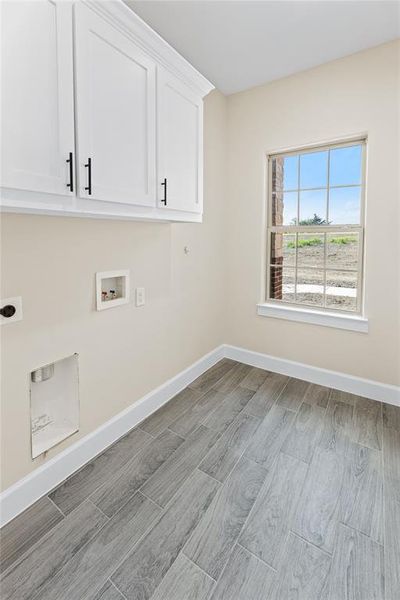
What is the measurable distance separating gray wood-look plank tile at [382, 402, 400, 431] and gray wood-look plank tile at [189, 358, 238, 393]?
137 centimetres

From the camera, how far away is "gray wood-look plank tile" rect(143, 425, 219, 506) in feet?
5.35

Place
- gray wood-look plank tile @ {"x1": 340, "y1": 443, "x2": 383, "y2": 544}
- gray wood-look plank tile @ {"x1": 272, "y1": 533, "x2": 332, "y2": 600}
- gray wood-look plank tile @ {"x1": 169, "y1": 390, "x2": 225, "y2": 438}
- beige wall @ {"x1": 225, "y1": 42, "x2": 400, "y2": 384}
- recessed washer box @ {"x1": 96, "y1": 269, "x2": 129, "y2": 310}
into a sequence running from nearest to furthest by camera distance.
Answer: gray wood-look plank tile @ {"x1": 272, "y1": 533, "x2": 332, "y2": 600} < gray wood-look plank tile @ {"x1": 340, "y1": 443, "x2": 383, "y2": 544} < recessed washer box @ {"x1": 96, "y1": 269, "x2": 129, "y2": 310} < gray wood-look plank tile @ {"x1": 169, "y1": 390, "x2": 225, "y2": 438} < beige wall @ {"x1": 225, "y1": 42, "x2": 400, "y2": 384}

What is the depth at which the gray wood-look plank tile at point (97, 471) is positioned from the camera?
1592mm

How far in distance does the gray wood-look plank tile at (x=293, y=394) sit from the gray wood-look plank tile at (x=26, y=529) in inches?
68.3

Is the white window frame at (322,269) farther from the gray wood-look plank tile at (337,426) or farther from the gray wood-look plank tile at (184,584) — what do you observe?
the gray wood-look plank tile at (184,584)

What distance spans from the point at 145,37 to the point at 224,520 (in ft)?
8.02

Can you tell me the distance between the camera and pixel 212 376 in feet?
9.71

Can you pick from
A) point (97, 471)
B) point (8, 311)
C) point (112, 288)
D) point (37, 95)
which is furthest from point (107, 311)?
point (37, 95)

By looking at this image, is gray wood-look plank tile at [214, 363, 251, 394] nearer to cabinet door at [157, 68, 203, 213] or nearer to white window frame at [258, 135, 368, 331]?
white window frame at [258, 135, 368, 331]

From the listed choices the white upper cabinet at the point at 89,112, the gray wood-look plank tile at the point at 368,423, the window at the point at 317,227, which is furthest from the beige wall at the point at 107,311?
the gray wood-look plank tile at the point at 368,423

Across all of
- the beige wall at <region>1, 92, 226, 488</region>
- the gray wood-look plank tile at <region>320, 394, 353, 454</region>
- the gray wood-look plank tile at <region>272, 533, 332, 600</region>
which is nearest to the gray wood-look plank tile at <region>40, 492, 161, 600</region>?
the beige wall at <region>1, 92, 226, 488</region>

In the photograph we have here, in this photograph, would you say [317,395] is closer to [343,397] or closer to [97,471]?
[343,397]

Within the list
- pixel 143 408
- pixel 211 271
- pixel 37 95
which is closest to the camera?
pixel 37 95

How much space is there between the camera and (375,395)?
2535 millimetres
